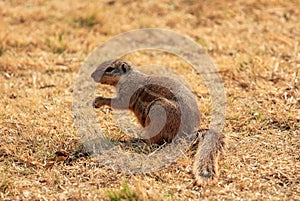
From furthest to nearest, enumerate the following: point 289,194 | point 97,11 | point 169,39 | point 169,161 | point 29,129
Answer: point 97,11, point 169,39, point 29,129, point 169,161, point 289,194

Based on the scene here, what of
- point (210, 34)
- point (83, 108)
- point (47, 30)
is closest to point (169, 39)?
point (210, 34)

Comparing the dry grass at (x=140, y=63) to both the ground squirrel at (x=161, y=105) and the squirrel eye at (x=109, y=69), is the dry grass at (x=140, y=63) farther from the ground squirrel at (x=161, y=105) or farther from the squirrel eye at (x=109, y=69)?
the squirrel eye at (x=109, y=69)

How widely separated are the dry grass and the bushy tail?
8 centimetres

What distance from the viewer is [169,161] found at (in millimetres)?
4117

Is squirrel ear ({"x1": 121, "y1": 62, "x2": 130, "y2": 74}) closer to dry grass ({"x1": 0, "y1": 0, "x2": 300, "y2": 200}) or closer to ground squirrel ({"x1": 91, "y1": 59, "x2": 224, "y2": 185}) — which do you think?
Answer: ground squirrel ({"x1": 91, "y1": 59, "x2": 224, "y2": 185})

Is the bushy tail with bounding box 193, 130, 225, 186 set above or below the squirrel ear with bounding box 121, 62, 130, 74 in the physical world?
below

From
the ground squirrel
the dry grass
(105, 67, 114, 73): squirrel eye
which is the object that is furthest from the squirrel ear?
the dry grass

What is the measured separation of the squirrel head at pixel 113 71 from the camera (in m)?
5.14

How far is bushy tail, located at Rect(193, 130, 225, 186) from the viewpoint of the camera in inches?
148

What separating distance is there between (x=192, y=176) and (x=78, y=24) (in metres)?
4.43

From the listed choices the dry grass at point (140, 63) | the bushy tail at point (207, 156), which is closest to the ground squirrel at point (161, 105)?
the bushy tail at point (207, 156)

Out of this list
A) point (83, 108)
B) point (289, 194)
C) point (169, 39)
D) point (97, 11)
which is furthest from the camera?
point (97, 11)

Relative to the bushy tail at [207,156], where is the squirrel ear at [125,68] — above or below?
above

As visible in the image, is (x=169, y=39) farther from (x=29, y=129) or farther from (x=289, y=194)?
(x=289, y=194)
